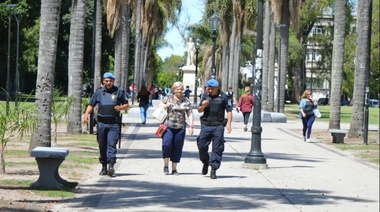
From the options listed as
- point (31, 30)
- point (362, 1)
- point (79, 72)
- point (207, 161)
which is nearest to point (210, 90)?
Result: point (207, 161)

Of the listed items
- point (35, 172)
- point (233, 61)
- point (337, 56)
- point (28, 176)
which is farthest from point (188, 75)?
point (28, 176)

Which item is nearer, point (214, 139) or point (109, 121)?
point (109, 121)

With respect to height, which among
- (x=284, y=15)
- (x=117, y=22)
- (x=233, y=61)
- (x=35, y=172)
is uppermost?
(x=284, y=15)

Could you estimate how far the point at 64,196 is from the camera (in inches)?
514

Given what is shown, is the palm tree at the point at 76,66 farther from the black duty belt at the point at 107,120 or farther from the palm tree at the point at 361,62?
the black duty belt at the point at 107,120

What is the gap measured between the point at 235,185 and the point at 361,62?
15.0 meters

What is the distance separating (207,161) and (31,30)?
210 feet

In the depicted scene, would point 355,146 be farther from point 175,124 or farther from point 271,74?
point 271,74

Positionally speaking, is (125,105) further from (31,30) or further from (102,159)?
(31,30)

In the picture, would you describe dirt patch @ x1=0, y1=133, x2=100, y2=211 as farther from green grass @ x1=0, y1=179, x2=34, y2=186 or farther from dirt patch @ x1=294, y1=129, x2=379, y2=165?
dirt patch @ x1=294, y1=129, x2=379, y2=165

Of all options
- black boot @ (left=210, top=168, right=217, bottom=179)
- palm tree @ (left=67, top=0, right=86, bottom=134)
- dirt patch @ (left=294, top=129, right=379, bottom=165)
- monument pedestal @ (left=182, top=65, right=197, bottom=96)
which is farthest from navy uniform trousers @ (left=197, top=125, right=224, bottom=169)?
monument pedestal @ (left=182, top=65, right=197, bottom=96)

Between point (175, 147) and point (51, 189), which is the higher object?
point (175, 147)

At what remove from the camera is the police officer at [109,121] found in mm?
15891

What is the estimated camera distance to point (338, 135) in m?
27.8
